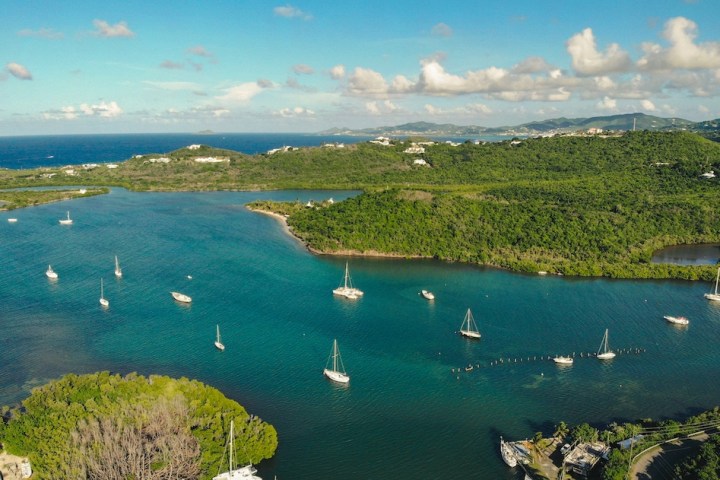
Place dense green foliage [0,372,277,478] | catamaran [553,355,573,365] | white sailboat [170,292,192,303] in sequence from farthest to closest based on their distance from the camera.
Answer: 1. white sailboat [170,292,192,303]
2. catamaran [553,355,573,365]
3. dense green foliage [0,372,277,478]

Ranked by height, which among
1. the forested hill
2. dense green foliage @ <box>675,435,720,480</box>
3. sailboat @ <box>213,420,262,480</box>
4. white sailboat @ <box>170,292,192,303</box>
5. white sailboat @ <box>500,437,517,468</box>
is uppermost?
the forested hill

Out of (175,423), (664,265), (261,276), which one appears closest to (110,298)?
(261,276)

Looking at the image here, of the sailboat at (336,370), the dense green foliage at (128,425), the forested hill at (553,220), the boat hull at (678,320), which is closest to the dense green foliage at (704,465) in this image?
the sailboat at (336,370)

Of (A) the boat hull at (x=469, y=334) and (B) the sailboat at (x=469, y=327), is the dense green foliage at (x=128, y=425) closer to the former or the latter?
(A) the boat hull at (x=469, y=334)

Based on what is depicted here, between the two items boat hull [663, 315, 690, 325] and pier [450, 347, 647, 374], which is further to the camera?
boat hull [663, 315, 690, 325]

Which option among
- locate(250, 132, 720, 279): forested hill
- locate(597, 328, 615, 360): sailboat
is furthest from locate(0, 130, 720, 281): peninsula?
locate(597, 328, 615, 360): sailboat

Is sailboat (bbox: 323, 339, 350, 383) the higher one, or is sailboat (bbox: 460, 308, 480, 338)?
sailboat (bbox: 460, 308, 480, 338)

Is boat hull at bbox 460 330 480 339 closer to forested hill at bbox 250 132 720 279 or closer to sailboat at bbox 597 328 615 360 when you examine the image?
sailboat at bbox 597 328 615 360
